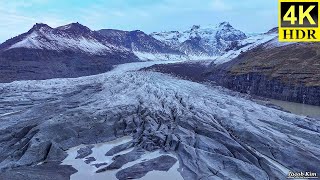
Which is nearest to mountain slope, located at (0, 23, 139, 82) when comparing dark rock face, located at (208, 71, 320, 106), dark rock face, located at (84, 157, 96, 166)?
dark rock face, located at (208, 71, 320, 106)

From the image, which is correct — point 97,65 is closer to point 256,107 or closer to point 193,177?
Answer: point 256,107

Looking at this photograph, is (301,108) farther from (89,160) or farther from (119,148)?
(89,160)

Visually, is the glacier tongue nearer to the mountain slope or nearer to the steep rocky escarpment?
the steep rocky escarpment

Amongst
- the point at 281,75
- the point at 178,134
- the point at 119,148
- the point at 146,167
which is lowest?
the point at 146,167

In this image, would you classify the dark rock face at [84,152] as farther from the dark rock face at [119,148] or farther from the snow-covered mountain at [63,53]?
the snow-covered mountain at [63,53]

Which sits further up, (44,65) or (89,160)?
(44,65)

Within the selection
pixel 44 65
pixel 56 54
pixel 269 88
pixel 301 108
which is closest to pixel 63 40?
pixel 56 54

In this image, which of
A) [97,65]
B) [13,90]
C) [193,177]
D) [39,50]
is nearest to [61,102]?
[13,90]
